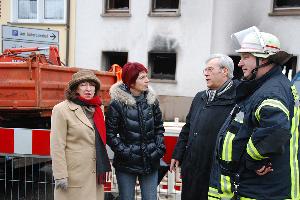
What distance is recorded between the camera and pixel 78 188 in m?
3.22

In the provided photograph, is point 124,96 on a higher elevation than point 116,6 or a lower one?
lower

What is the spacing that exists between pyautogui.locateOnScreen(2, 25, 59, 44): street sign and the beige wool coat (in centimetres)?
777

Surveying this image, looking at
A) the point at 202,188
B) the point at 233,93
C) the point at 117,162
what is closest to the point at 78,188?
the point at 117,162

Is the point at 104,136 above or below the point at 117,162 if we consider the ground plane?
above

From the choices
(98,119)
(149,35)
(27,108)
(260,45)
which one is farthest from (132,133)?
(149,35)

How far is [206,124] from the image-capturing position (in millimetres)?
3078

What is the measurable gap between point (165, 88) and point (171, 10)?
3.27 meters

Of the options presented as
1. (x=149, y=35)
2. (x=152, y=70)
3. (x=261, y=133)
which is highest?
(x=149, y=35)

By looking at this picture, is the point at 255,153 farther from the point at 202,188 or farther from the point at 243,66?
the point at 202,188

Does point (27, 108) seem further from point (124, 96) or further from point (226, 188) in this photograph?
point (226, 188)

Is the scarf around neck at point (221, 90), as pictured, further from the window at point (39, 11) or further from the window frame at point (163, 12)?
the window at point (39, 11)

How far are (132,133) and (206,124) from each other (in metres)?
0.66

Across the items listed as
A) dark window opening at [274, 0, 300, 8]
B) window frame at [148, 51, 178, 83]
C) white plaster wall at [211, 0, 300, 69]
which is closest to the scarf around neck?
white plaster wall at [211, 0, 300, 69]

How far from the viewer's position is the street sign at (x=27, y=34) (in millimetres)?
10086
